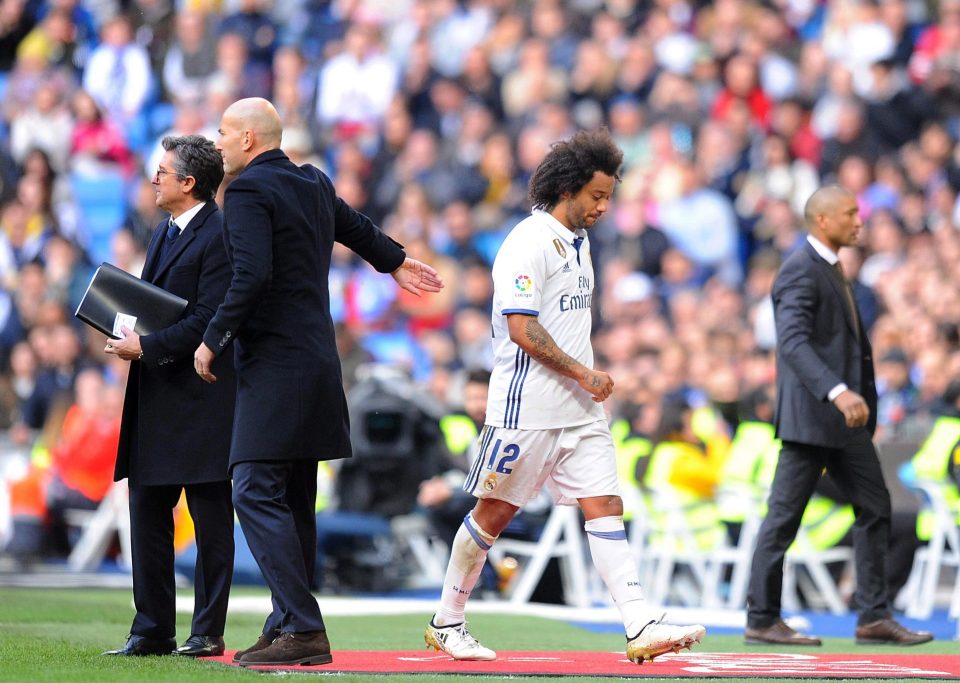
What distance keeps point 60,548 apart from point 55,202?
18.2 feet

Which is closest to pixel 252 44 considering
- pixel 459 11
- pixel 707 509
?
pixel 459 11

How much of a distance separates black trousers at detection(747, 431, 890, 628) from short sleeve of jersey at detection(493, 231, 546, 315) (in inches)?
107

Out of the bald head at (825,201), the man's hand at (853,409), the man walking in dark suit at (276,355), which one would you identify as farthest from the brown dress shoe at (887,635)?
the man walking in dark suit at (276,355)

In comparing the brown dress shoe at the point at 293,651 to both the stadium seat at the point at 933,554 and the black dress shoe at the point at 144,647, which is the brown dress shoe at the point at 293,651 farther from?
the stadium seat at the point at 933,554

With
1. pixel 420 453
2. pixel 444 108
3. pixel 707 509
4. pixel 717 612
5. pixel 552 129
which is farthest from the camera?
pixel 444 108

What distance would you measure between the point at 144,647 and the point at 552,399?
2053 millimetres

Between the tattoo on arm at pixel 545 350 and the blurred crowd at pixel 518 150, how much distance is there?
6.68m

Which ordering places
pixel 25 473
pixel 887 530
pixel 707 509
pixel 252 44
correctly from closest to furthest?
1. pixel 887 530
2. pixel 707 509
3. pixel 25 473
4. pixel 252 44

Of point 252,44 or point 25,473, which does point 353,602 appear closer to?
point 25,473

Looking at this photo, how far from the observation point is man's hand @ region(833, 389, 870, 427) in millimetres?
8750

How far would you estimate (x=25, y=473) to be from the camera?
54.7 ft

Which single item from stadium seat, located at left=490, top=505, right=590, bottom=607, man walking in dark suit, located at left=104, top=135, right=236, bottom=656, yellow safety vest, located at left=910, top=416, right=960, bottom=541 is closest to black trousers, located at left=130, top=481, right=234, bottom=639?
man walking in dark suit, located at left=104, top=135, right=236, bottom=656

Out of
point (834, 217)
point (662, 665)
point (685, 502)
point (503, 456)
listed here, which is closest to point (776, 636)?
point (662, 665)

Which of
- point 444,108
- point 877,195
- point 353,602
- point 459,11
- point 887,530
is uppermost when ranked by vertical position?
point 459,11
